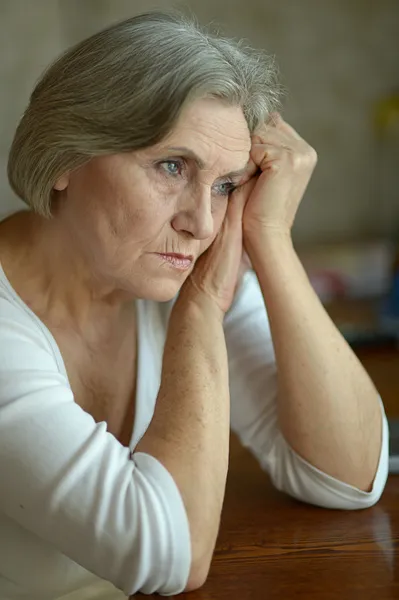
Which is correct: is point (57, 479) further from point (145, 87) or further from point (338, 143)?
point (338, 143)

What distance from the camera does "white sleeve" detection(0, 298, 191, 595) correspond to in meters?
1.13

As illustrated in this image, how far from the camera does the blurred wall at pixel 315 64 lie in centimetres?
342

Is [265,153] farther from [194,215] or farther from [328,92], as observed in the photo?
[328,92]

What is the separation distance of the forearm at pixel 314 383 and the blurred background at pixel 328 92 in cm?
175

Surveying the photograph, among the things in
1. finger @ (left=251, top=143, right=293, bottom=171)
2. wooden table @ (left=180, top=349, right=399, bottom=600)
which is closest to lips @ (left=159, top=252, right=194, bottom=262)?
finger @ (left=251, top=143, right=293, bottom=171)

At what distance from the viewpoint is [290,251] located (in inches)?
60.3

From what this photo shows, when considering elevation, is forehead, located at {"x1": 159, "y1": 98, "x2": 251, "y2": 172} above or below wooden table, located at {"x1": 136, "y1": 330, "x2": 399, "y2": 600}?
above

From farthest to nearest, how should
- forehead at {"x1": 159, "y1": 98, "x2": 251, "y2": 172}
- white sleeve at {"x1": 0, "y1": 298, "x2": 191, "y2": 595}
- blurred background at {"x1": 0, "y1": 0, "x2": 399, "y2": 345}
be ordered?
blurred background at {"x1": 0, "y1": 0, "x2": 399, "y2": 345}, forehead at {"x1": 159, "y1": 98, "x2": 251, "y2": 172}, white sleeve at {"x1": 0, "y1": 298, "x2": 191, "y2": 595}

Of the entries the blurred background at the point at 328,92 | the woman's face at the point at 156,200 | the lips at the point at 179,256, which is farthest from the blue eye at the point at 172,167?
the blurred background at the point at 328,92

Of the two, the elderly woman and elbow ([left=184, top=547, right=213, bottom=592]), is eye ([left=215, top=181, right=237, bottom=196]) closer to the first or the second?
the elderly woman

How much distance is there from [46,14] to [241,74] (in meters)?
2.27

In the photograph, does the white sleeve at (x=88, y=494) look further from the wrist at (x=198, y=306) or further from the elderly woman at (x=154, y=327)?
the wrist at (x=198, y=306)

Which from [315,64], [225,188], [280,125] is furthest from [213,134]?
[315,64]

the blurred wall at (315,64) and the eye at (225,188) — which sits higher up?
the eye at (225,188)
